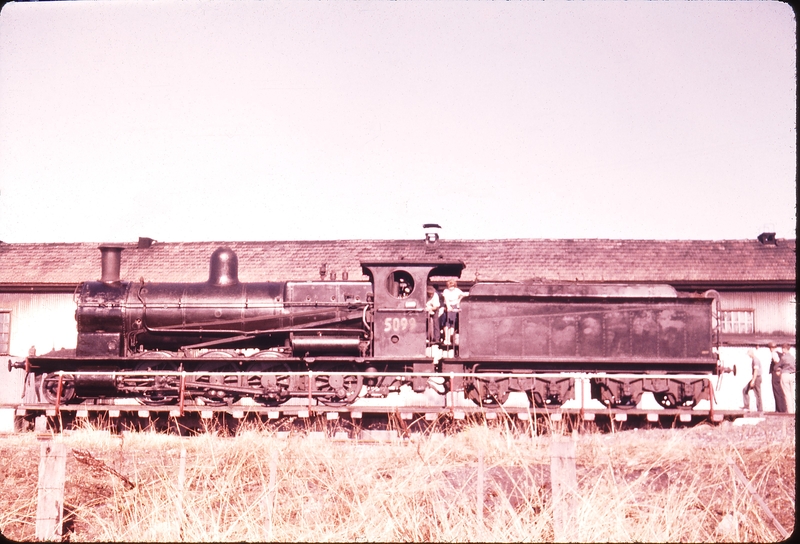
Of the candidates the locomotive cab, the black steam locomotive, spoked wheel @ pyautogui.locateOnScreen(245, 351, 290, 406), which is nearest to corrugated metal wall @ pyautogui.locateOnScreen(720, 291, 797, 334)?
the black steam locomotive

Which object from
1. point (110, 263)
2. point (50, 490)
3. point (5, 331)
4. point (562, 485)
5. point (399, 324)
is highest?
point (110, 263)

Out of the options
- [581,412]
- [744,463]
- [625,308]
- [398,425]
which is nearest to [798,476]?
[744,463]

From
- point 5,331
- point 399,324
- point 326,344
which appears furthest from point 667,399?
point 5,331

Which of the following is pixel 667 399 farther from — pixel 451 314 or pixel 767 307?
pixel 767 307

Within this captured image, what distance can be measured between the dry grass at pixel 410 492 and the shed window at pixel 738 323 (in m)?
11.0

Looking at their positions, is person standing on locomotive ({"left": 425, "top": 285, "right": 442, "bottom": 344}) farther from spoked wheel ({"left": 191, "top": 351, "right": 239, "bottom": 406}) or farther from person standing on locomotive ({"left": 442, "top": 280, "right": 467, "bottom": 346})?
spoked wheel ({"left": 191, "top": 351, "right": 239, "bottom": 406})

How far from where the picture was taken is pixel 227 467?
8289 mm

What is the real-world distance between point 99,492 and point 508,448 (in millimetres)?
4954

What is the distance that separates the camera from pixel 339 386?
1294cm

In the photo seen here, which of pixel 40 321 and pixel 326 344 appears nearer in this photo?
pixel 326 344

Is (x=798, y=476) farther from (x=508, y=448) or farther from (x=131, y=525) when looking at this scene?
(x=131, y=525)

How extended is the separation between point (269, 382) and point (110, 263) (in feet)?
14.0

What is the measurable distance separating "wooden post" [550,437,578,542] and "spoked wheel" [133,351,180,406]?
9.13 m

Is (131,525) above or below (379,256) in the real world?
below
